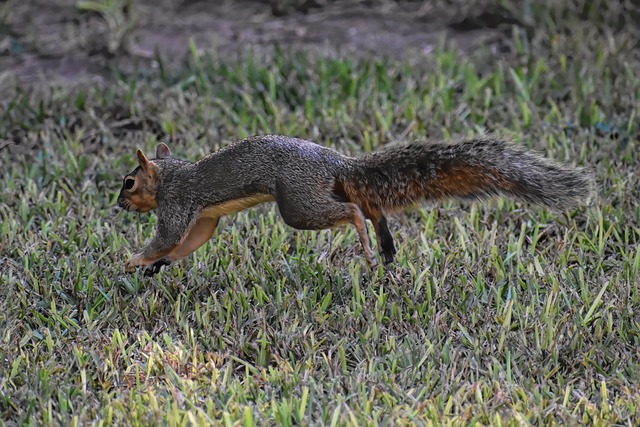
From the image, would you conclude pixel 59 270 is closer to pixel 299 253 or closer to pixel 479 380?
pixel 299 253

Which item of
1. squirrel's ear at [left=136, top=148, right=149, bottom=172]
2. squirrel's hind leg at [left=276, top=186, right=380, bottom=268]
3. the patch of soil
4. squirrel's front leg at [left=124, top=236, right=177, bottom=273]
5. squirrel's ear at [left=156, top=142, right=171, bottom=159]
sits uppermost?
Result: squirrel's ear at [left=136, top=148, right=149, bottom=172]

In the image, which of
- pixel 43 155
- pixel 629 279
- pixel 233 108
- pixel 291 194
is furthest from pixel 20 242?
pixel 629 279

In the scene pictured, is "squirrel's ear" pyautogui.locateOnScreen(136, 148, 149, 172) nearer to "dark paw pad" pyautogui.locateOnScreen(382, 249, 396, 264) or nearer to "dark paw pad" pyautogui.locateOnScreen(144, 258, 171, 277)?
"dark paw pad" pyautogui.locateOnScreen(144, 258, 171, 277)

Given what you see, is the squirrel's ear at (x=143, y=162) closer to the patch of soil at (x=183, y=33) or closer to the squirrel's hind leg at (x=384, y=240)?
the squirrel's hind leg at (x=384, y=240)

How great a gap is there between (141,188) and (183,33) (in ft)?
12.1

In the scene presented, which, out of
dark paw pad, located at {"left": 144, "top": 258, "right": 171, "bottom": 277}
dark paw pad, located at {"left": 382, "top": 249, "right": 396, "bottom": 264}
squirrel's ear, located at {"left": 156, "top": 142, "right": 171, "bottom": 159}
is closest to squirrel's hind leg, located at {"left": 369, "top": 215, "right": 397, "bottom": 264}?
dark paw pad, located at {"left": 382, "top": 249, "right": 396, "bottom": 264}

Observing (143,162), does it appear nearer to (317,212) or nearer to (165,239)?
(165,239)

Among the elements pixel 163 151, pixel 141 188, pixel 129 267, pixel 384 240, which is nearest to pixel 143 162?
pixel 141 188

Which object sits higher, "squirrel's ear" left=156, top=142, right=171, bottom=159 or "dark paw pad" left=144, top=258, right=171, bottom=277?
"squirrel's ear" left=156, top=142, right=171, bottom=159

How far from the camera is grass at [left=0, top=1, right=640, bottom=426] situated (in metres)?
3.79

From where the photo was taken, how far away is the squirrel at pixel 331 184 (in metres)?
4.30

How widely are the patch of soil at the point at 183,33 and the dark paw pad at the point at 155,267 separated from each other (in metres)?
3.01

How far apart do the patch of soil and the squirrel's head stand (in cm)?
283

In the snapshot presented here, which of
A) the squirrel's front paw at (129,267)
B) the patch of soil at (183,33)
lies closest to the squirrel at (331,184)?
the squirrel's front paw at (129,267)
